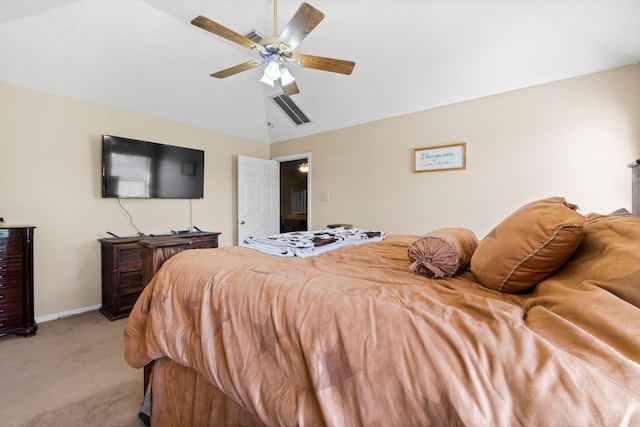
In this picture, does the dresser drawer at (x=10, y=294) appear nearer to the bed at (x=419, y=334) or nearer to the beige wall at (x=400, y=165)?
the beige wall at (x=400, y=165)

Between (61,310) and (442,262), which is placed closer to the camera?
(442,262)

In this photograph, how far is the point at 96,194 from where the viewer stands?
3.32 metres

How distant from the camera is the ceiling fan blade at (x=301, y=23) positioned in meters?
1.80

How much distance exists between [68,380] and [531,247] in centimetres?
287

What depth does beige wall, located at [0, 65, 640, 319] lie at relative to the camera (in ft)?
8.63

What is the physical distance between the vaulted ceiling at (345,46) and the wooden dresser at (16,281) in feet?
5.18

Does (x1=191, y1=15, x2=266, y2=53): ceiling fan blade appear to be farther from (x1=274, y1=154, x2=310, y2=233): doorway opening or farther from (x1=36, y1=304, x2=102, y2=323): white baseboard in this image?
(x1=274, y1=154, x2=310, y2=233): doorway opening

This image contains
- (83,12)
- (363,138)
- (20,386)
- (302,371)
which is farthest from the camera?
(363,138)

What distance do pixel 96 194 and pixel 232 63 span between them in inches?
91.3

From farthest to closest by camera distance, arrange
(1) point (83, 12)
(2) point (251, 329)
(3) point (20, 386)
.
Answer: (1) point (83, 12) < (3) point (20, 386) < (2) point (251, 329)

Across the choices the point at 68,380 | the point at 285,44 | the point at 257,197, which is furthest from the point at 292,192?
the point at 68,380

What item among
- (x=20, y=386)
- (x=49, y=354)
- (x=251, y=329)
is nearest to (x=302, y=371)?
(x=251, y=329)

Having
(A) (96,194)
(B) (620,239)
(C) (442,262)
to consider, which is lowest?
(C) (442,262)

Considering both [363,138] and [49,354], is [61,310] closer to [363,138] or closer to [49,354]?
[49,354]
